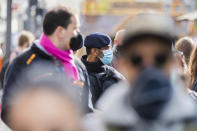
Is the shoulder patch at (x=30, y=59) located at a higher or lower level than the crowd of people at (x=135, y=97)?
lower

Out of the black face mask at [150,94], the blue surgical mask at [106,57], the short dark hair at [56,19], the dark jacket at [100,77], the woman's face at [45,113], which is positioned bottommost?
the dark jacket at [100,77]

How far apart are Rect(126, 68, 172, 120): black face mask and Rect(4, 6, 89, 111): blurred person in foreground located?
1.60 meters

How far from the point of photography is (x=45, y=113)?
2.32 meters

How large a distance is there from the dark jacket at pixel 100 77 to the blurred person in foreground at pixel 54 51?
7.06ft

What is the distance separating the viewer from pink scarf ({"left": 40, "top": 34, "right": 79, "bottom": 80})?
373cm

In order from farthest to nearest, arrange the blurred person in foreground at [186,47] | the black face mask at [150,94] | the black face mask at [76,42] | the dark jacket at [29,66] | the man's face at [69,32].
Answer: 1. the blurred person in foreground at [186,47]
2. the black face mask at [76,42]
3. the man's face at [69,32]
4. the dark jacket at [29,66]
5. the black face mask at [150,94]

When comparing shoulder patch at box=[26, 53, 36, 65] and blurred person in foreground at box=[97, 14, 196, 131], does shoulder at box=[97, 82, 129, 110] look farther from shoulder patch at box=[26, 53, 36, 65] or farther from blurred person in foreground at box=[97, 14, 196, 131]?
shoulder patch at box=[26, 53, 36, 65]

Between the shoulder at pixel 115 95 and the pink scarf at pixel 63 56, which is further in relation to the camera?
the pink scarf at pixel 63 56

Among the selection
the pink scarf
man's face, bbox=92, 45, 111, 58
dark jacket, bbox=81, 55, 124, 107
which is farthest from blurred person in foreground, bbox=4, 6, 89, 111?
man's face, bbox=92, 45, 111, 58

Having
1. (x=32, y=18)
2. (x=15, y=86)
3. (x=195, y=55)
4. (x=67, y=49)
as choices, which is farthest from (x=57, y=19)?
(x=32, y=18)

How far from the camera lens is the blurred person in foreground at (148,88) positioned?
82.5 inches

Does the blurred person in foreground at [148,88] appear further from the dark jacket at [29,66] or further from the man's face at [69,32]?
the man's face at [69,32]

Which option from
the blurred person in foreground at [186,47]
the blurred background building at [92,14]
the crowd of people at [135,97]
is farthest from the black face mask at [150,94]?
the blurred background building at [92,14]

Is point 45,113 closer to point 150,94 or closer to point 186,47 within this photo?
point 150,94
